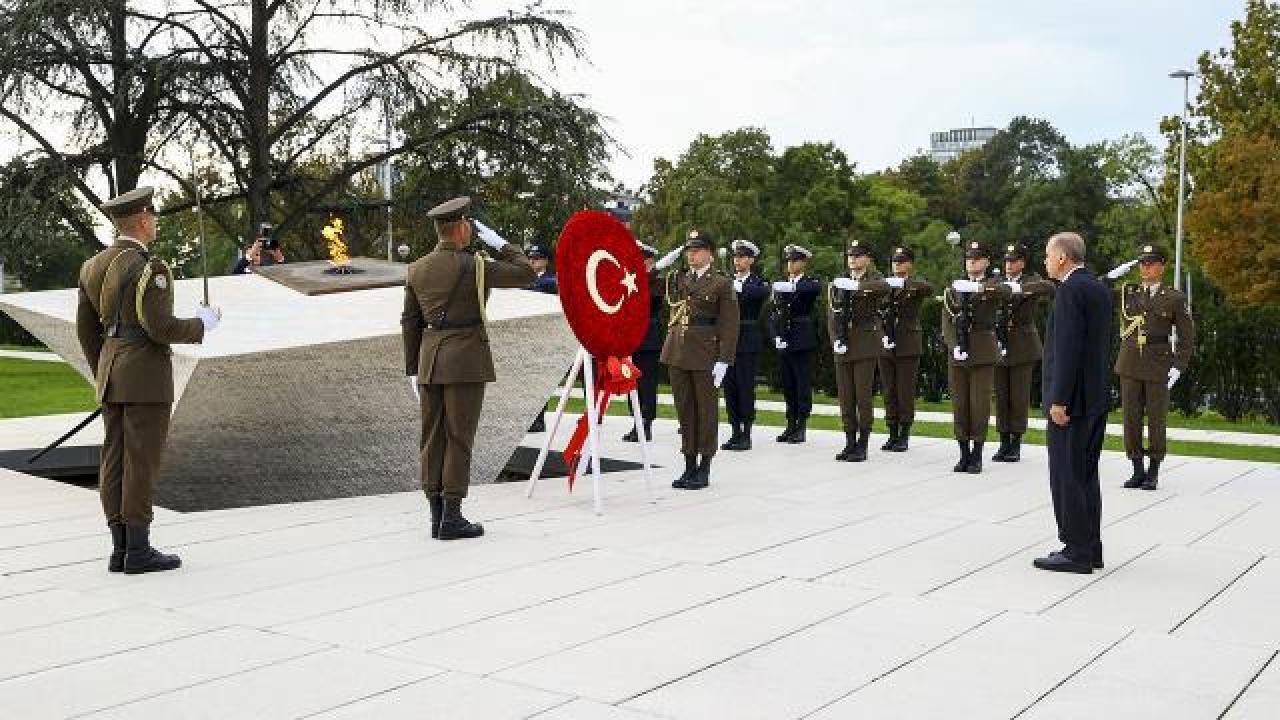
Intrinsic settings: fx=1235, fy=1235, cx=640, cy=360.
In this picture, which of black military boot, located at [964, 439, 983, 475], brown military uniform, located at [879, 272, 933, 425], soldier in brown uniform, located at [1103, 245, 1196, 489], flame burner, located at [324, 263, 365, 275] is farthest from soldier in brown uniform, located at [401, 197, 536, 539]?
brown military uniform, located at [879, 272, 933, 425]

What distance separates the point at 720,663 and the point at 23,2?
18.9m

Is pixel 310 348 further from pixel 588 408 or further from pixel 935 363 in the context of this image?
pixel 935 363

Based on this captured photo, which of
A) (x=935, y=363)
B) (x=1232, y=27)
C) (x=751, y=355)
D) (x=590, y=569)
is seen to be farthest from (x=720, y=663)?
(x=1232, y=27)

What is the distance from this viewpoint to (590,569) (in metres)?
6.07

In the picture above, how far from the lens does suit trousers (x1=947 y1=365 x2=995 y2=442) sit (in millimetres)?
10078

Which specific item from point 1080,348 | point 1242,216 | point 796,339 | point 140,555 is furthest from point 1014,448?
point 1242,216

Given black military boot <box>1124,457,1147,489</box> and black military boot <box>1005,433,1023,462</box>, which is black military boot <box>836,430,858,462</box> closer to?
black military boot <box>1005,433,1023,462</box>

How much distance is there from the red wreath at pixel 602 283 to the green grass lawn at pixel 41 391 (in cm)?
970

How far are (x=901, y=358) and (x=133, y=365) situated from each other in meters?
7.45

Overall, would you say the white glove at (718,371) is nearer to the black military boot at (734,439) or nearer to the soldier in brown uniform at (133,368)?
the black military boot at (734,439)

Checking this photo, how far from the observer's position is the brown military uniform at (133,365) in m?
5.87

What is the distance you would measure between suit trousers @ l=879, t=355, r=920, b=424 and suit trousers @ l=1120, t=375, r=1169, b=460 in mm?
2399

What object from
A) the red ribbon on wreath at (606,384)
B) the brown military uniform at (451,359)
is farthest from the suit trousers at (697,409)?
the brown military uniform at (451,359)

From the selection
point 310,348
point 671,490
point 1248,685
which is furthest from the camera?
point 671,490
